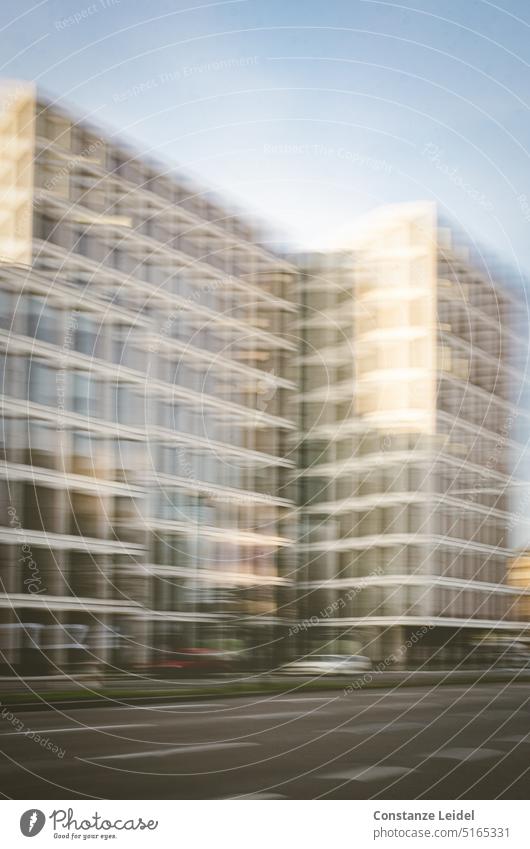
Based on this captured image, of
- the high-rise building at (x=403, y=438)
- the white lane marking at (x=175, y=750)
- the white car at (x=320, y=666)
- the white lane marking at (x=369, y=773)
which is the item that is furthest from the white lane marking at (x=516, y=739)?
the white car at (x=320, y=666)

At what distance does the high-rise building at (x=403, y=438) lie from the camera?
1856 centimetres

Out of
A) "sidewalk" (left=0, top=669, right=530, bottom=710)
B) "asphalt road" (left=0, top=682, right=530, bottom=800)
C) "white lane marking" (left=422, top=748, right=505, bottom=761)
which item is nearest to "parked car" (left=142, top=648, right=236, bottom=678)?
"sidewalk" (left=0, top=669, right=530, bottom=710)

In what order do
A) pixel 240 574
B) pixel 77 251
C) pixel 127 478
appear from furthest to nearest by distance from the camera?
pixel 77 251
pixel 127 478
pixel 240 574

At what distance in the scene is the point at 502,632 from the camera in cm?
4684

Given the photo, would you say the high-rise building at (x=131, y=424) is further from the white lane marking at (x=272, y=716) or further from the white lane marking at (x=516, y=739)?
Answer: the white lane marking at (x=516, y=739)

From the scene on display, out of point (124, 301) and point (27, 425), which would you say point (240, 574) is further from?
point (124, 301)

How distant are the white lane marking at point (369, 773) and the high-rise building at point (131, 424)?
12.1 metres

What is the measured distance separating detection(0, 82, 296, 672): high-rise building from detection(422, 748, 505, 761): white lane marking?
35.0 ft

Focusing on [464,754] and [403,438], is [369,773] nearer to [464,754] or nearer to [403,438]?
[464,754]

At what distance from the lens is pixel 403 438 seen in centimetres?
3497

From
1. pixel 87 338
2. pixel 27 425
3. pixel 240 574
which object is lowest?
pixel 240 574
